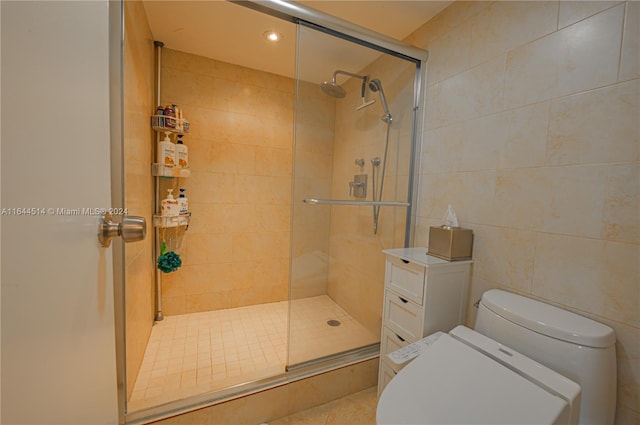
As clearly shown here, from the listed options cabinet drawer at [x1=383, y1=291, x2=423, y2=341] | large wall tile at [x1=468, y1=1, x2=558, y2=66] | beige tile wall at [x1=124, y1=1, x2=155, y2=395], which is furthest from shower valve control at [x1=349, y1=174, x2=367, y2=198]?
beige tile wall at [x1=124, y1=1, x2=155, y2=395]

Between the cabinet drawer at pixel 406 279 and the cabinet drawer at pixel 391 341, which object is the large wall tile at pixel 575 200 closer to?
the cabinet drawer at pixel 406 279

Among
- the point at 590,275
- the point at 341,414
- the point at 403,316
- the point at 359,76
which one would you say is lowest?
the point at 341,414

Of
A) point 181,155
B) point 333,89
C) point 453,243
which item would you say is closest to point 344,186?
point 333,89

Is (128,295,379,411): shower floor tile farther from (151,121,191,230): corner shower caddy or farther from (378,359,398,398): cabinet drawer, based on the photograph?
(151,121,191,230): corner shower caddy

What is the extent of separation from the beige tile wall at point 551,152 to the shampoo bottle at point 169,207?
193 cm

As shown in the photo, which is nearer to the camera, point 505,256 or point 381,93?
point 505,256

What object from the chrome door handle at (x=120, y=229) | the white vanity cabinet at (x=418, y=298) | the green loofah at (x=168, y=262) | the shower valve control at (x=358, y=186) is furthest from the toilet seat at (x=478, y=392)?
the green loofah at (x=168, y=262)

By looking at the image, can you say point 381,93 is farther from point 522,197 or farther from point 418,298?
point 418,298

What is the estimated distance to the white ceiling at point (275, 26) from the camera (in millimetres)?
1507

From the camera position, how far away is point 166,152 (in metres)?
1.88

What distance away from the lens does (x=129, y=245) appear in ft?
4.04

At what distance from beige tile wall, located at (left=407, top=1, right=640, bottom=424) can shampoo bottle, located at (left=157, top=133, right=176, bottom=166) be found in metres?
1.91

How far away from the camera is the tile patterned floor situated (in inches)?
52.9

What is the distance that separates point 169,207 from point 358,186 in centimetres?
145
